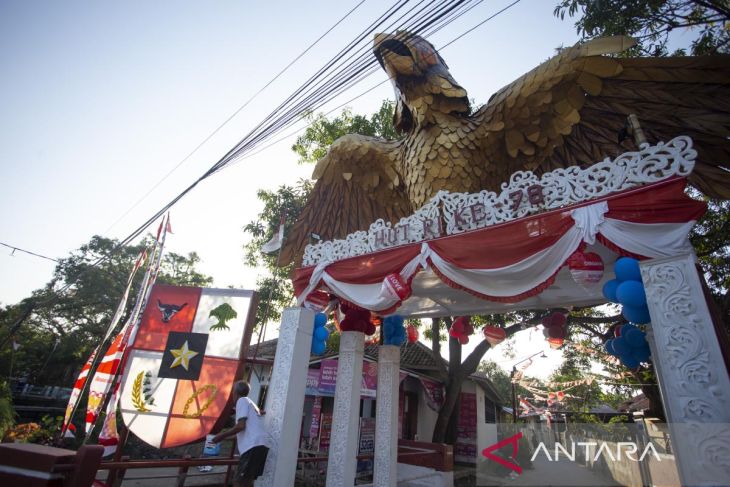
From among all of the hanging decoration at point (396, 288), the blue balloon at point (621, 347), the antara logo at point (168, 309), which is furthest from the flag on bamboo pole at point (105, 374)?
the blue balloon at point (621, 347)

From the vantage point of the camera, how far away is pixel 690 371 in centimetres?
234

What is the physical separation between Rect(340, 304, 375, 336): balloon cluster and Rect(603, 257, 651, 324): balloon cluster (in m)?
3.35

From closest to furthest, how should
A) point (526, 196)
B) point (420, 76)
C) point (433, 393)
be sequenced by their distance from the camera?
point (526, 196), point (420, 76), point (433, 393)

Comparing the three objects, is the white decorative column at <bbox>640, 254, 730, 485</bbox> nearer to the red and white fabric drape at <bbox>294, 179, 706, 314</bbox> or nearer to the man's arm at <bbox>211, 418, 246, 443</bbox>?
the red and white fabric drape at <bbox>294, 179, 706, 314</bbox>

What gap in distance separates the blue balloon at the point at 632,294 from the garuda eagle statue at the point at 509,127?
1583mm

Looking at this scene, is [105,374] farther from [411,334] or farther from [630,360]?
[630,360]

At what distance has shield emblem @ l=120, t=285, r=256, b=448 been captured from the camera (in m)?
4.79

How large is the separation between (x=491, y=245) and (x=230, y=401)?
153 inches

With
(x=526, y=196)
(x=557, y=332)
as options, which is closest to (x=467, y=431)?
(x=557, y=332)

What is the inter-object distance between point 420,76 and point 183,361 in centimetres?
521

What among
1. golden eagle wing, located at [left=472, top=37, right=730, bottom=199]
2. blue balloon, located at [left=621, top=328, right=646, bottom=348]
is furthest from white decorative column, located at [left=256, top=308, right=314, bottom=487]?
blue balloon, located at [left=621, top=328, right=646, bottom=348]

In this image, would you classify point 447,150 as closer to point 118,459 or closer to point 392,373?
point 392,373

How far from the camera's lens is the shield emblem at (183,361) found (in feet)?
15.7

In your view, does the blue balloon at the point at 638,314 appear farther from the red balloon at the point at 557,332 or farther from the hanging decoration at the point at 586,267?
the red balloon at the point at 557,332
